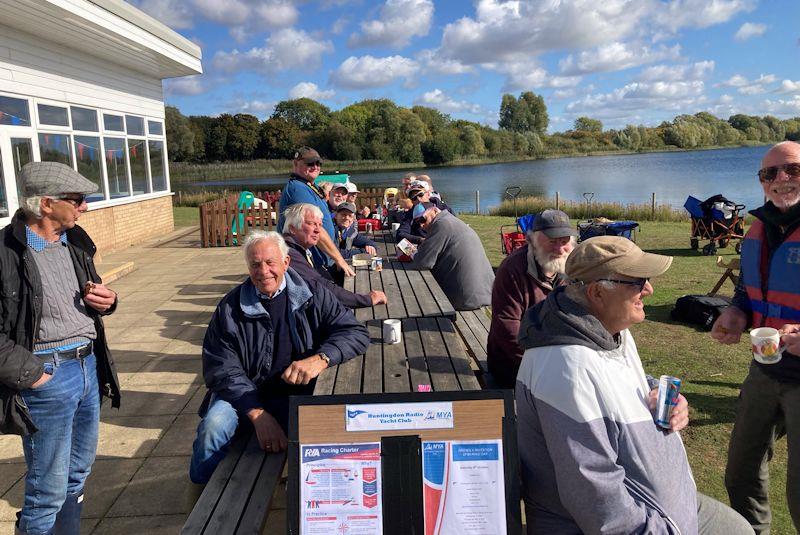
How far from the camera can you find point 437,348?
2879 mm

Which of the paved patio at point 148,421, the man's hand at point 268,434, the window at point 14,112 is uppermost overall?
the window at point 14,112

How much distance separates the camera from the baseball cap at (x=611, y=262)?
5.61 feet

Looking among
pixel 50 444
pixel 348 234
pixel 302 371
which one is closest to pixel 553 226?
pixel 302 371

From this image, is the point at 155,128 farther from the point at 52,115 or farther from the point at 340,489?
the point at 340,489

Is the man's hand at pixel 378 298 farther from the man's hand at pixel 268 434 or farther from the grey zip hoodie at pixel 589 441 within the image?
the grey zip hoodie at pixel 589 441

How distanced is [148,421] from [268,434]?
1959 mm

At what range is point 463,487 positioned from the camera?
1656 mm

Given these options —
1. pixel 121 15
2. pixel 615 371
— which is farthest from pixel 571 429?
pixel 121 15

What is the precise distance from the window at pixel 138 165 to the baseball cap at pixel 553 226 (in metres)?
11.0

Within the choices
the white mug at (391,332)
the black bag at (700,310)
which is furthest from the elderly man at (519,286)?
the black bag at (700,310)

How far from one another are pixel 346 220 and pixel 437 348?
157 inches

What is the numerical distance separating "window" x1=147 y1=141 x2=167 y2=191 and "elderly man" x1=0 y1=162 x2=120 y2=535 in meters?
11.6

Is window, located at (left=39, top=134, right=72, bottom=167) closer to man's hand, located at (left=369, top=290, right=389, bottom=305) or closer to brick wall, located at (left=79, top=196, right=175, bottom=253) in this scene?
brick wall, located at (left=79, top=196, right=175, bottom=253)

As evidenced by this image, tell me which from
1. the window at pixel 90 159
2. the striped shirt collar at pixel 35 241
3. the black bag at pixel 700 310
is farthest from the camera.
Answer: the window at pixel 90 159
